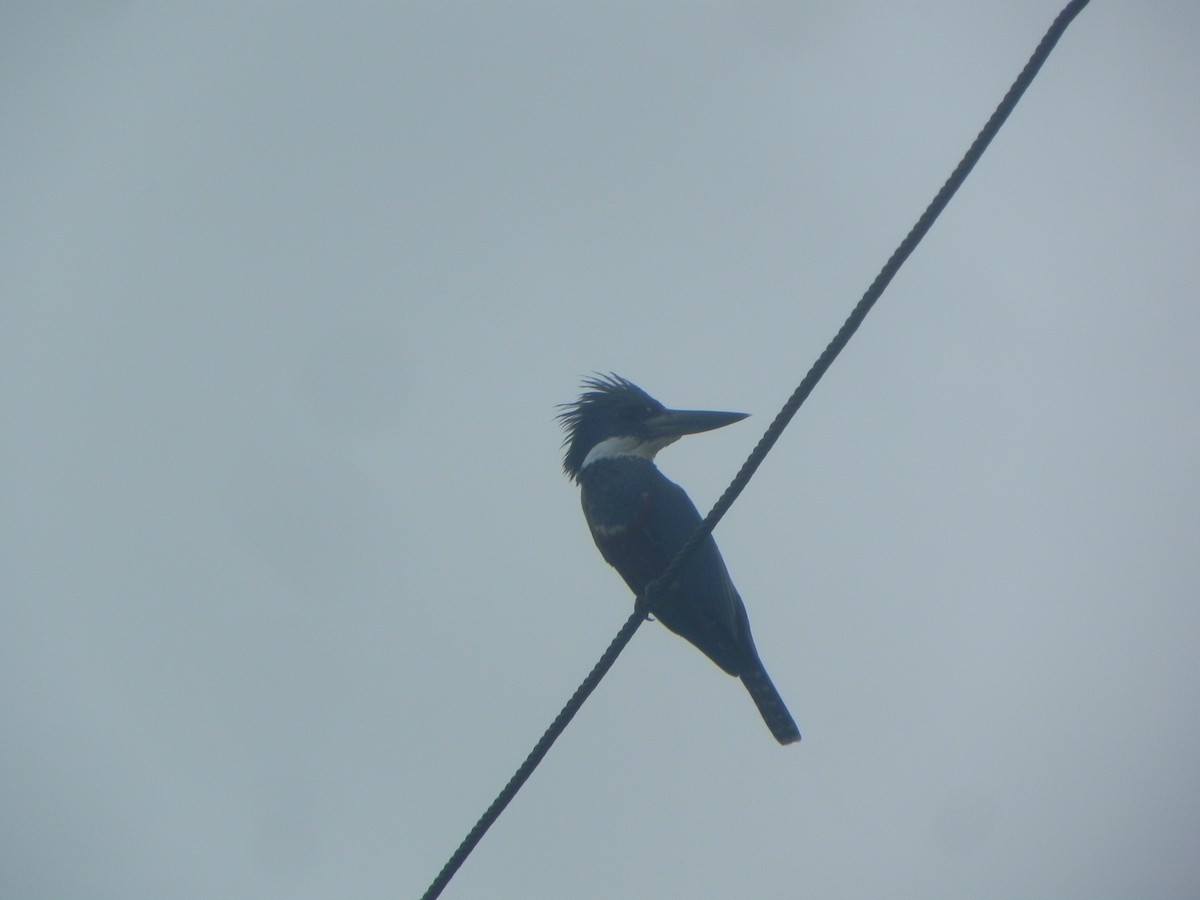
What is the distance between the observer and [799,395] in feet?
7.93

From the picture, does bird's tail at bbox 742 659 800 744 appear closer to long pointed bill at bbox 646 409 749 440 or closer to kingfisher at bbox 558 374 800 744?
kingfisher at bbox 558 374 800 744

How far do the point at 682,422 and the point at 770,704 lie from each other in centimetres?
136

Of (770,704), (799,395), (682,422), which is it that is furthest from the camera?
(682,422)

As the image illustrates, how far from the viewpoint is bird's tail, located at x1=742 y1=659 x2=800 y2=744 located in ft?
14.3

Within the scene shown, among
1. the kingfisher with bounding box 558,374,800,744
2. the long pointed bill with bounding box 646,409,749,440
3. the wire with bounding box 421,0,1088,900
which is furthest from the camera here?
the long pointed bill with bounding box 646,409,749,440

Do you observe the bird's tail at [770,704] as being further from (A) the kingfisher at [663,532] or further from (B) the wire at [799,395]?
(B) the wire at [799,395]

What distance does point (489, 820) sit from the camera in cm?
254

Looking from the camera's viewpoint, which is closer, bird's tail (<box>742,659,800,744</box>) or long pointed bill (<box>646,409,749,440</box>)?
bird's tail (<box>742,659,800,744</box>)

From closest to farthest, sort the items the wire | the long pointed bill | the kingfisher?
the wire < the kingfisher < the long pointed bill

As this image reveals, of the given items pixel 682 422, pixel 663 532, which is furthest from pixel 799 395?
pixel 682 422

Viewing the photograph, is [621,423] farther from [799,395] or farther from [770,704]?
[799,395]

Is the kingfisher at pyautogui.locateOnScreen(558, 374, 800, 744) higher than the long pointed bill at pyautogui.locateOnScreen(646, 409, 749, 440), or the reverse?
the long pointed bill at pyautogui.locateOnScreen(646, 409, 749, 440)

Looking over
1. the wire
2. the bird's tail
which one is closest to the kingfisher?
the bird's tail

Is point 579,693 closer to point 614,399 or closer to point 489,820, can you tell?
point 489,820
